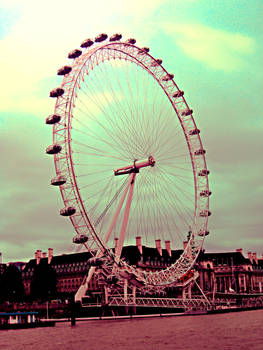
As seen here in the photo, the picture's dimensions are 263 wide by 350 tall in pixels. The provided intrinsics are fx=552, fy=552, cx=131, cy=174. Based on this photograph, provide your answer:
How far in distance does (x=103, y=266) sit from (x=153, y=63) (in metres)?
23.7

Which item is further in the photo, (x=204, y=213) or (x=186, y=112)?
(x=204, y=213)

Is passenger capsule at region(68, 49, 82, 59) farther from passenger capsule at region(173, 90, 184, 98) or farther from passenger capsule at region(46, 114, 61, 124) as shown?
passenger capsule at region(173, 90, 184, 98)

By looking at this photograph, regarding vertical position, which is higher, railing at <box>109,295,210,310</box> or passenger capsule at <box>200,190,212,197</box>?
passenger capsule at <box>200,190,212,197</box>

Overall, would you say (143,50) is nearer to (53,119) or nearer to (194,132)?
(194,132)

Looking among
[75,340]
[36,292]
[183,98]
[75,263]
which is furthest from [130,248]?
[75,340]

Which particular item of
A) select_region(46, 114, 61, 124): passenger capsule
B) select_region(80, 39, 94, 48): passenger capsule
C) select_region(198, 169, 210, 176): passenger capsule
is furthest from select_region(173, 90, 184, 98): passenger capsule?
select_region(46, 114, 61, 124): passenger capsule

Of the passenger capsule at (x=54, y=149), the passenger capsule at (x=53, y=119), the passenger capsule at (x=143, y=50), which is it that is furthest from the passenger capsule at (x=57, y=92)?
the passenger capsule at (x=143, y=50)

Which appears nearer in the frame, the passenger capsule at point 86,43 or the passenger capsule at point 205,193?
the passenger capsule at point 86,43

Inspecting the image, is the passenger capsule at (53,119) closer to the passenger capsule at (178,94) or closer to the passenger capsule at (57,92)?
the passenger capsule at (57,92)

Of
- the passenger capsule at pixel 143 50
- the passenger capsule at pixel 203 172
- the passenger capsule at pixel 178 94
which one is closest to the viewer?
the passenger capsule at pixel 143 50

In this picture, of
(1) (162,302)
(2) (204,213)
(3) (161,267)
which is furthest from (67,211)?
(3) (161,267)

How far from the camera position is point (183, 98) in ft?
226

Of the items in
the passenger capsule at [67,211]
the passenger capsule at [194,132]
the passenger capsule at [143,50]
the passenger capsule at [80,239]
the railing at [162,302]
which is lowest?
the railing at [162,302]

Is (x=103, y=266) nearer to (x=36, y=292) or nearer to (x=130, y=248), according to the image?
(x=36, y=292)
